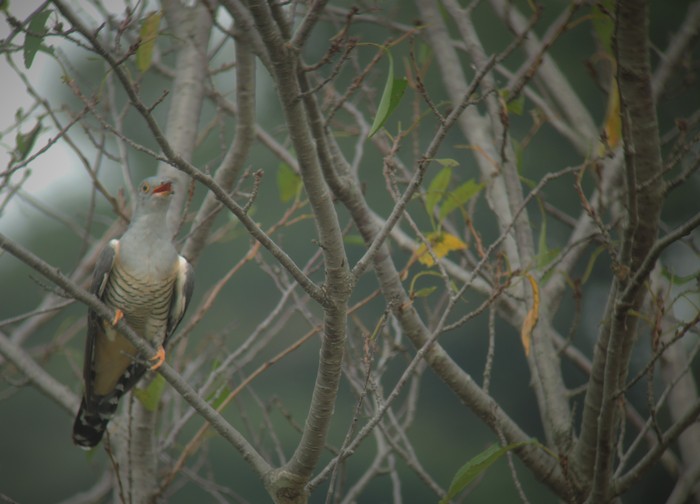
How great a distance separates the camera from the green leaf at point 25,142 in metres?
2.39

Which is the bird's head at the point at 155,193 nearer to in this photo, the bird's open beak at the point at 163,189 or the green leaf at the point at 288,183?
the bird's open beak at the point at 163,189

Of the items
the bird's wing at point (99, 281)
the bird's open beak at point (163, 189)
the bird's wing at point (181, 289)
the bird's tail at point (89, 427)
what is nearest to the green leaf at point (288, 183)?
the bird's open beak at point (163, 189)

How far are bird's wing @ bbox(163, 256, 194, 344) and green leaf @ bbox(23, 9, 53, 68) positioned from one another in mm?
1429

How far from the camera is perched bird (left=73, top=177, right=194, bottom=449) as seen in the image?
299cm

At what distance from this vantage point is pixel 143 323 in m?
3.27

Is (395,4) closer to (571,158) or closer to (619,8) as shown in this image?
(619,8)

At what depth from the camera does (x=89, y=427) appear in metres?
3.07

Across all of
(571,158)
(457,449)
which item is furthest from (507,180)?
(457,449)

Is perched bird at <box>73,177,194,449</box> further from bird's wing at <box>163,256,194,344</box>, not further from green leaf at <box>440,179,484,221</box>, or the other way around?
green leaf at <box>440,179,484,221</box>

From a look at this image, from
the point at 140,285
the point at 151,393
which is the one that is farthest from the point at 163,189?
the point at 151,393

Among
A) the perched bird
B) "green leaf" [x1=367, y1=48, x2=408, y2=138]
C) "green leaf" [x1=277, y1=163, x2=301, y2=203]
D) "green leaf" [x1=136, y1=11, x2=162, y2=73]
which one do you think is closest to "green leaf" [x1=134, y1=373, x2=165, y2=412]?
the perched bird

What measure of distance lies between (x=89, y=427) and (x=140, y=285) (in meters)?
0.67

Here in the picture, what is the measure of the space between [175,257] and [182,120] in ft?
1.99

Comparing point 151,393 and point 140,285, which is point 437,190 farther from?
point 140,285
